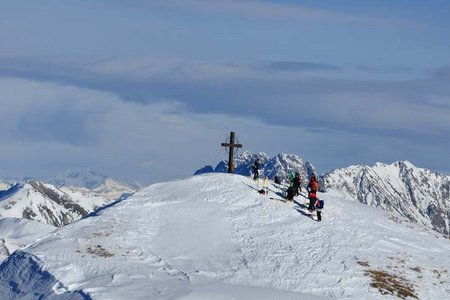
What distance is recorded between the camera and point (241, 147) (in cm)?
6969

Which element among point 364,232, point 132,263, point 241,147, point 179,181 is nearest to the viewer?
point 132,263

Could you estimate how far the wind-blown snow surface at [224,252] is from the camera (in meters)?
43.8

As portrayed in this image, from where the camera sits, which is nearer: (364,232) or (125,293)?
(125,293)

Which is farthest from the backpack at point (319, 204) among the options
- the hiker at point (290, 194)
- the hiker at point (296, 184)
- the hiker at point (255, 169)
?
the hiker at point (255, 169)

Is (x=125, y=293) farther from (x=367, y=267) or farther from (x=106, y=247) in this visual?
(x=367, y=267)

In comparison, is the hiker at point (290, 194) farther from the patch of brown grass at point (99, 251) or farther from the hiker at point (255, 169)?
the patch of brown grass at point (99, 251)

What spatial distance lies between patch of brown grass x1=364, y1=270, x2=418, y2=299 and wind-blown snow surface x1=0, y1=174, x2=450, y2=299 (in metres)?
0.27

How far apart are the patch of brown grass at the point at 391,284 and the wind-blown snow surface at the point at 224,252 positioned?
0.27 metres

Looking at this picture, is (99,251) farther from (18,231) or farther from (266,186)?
(18,231)

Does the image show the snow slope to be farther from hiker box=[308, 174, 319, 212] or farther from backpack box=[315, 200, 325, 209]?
backpack box=[315, 200, 325, 209]

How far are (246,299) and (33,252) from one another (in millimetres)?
13526

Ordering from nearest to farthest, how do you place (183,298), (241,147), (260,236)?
(183,298), (260,236), (241,147)

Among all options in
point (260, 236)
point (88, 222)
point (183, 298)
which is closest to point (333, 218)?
point (260, 236)

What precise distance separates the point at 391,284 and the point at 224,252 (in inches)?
376
